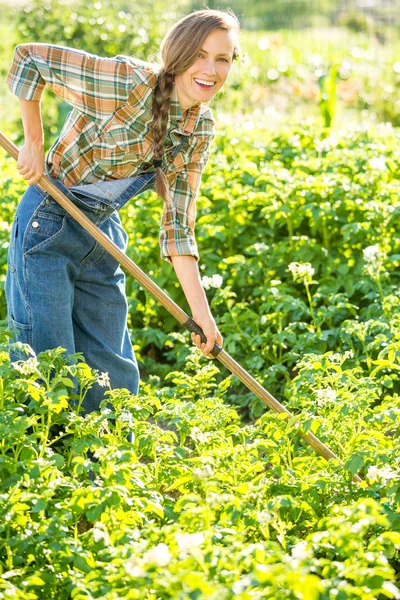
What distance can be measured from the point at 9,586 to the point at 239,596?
1.91 feet

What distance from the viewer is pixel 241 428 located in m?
3.35

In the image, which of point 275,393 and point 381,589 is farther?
point 275,393

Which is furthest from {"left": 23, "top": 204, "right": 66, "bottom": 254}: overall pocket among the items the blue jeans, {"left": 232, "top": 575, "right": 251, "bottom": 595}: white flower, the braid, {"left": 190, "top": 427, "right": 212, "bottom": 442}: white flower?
{"left": 232, "top": 575, "right": 251, "bottom": 595}: white flower

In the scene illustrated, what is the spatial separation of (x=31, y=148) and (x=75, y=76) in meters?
0.26

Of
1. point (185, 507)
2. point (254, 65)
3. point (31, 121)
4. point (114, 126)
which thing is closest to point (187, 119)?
point (114, 126)

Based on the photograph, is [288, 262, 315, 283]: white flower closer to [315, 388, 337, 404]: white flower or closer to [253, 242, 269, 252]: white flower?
[253, 242, 269, 252]: white flower

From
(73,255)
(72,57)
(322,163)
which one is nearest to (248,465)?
(73,255)

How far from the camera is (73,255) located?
3047mm

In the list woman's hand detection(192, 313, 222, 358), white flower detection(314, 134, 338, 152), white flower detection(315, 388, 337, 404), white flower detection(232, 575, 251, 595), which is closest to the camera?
white flower detection(232, 575, 251, 595)

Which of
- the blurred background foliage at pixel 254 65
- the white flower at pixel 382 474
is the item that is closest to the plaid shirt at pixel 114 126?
the white flower at pixel 382 474

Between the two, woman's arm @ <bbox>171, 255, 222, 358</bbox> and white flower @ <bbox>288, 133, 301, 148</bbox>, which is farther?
white flower @ <bbox>288, 133, 301, 148</bbox>

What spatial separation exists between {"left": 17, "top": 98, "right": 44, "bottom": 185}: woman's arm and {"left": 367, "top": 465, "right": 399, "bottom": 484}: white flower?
4.43 ft

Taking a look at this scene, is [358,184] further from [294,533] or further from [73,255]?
[294,533]

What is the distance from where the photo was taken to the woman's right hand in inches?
112
